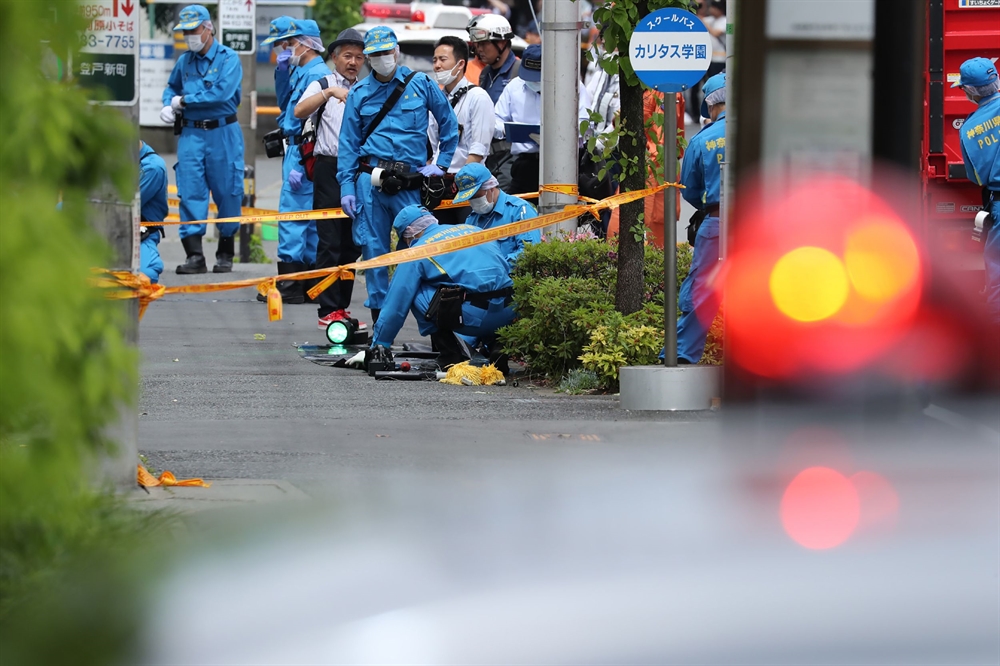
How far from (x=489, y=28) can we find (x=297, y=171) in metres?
2.06

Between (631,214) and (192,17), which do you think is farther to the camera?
(192,17)

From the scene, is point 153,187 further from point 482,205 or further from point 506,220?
point 506,220

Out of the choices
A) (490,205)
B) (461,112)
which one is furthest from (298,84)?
(490,205)

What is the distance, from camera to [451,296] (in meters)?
9.34

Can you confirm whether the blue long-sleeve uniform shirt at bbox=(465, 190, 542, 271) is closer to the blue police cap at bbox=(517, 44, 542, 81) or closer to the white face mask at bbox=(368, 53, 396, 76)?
the white face mask at bbox=(368, 53, 396, 76)

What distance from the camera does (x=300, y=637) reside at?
6.93ft

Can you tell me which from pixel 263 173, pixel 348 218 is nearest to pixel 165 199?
pixel 348 218

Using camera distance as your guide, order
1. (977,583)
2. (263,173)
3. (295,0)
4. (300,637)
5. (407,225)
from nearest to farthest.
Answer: (300,637)
(977,583)
(407,225)
(295,0)
(263,173)

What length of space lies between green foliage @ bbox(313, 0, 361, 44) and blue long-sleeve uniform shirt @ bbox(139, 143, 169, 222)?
1946cm

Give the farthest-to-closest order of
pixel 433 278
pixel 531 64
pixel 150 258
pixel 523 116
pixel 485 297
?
pixel 523 116, pixel 531 64, pixel 150 258, pixel 485 297, pixel 433 278

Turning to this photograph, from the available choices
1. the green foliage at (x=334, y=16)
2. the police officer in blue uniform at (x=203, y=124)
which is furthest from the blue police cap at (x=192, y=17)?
the green foliage at (x=334, y=16)

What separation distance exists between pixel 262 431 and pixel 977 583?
5468 millimetres

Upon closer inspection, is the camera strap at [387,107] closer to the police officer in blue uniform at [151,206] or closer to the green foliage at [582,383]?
the police officer in blue uniform at [151,206]

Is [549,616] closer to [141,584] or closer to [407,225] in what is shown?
[141,584]
